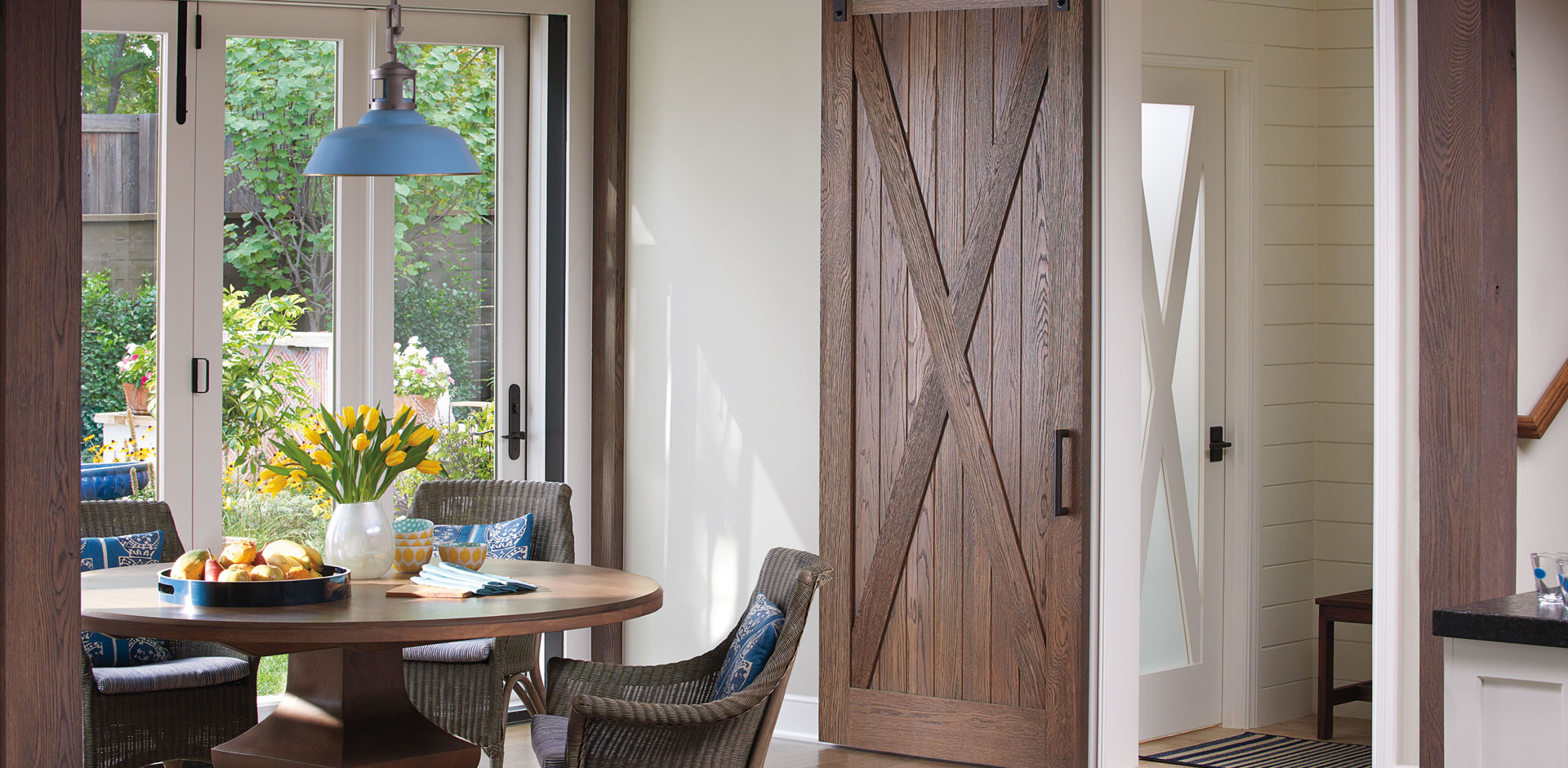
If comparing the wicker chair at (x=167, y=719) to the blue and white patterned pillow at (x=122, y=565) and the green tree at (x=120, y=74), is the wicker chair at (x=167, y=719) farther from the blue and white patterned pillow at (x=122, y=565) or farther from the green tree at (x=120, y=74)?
the green tree at (x=120, y=74)

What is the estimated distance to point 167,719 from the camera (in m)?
3.54

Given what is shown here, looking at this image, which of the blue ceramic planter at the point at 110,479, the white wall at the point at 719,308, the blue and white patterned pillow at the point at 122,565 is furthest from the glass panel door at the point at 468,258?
the blue and white patterned pillow at the point at 122,565

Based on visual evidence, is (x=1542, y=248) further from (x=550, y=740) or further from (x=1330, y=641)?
(x=550, y=740)

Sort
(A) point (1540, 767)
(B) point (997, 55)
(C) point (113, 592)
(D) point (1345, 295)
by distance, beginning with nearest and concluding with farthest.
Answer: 1. (A) point (1540, 767)
2. (C) point (113, 592)
3. (B) point (997, 55)
4. (D) point (1345, 295)

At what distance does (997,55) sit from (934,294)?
0.79 metres

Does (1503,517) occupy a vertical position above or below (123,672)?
above

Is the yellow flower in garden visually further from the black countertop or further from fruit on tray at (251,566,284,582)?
the black countertop

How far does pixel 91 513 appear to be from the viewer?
3906mm

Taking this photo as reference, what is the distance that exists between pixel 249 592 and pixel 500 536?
1.34 m

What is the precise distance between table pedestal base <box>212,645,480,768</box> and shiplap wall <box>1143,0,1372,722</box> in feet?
10.3

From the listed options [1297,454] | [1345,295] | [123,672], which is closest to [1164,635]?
[1297,454]

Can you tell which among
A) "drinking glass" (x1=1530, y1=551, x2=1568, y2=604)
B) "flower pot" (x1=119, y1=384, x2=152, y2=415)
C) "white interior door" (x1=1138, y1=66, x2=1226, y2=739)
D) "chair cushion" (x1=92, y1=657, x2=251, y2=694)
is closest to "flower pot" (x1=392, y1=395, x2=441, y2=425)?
"flower pot" (x1=119, y1=384, x2=152, y2=415)

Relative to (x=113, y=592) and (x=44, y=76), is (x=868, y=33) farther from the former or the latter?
(x=44, y=76)

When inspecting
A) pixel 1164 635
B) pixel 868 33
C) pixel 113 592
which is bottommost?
pixel 1164 635
